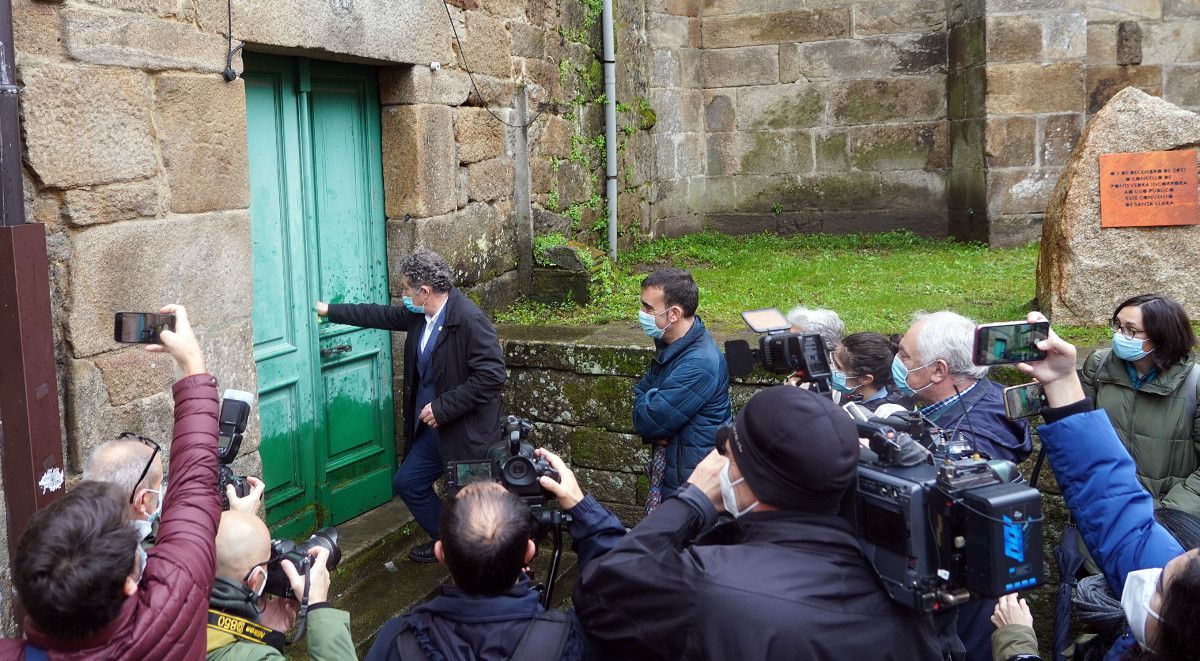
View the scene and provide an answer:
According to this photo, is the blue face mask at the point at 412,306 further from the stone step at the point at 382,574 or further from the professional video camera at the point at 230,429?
the professional video camera at the point at 230,429

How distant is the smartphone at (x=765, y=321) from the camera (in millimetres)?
3648

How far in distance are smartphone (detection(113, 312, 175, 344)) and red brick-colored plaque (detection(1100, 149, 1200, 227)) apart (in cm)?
484

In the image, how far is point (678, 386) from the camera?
4137 millimetres

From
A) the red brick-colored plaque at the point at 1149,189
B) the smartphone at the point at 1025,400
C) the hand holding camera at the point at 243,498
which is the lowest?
the hand holding camera at the point at 243,498

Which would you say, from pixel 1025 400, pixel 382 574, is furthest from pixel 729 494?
pixel 382 574

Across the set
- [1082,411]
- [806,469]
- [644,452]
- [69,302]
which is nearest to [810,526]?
[806,469]

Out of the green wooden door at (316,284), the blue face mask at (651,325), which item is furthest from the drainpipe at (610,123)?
the blue face mask at (651,325)

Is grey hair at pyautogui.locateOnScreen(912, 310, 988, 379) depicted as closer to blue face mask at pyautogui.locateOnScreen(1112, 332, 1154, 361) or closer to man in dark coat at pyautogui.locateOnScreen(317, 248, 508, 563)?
blue face mask at pyautogui.locateOnScreen(1112, 332, 1154, 361)

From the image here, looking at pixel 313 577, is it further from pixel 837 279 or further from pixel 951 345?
pixel 837 279

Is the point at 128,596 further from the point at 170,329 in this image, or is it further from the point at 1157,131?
the point at 1157,131

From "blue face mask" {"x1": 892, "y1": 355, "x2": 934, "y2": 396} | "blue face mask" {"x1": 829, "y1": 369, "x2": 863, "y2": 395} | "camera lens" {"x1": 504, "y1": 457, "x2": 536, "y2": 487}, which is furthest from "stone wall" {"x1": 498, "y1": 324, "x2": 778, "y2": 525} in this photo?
"camera lens" {"x1": 504, "y1": 457, "x2": 536, "y2": 487}

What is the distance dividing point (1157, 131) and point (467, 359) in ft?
12.9

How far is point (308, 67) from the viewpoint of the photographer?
5.10 meters

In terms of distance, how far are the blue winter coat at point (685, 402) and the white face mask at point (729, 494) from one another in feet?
5.91
